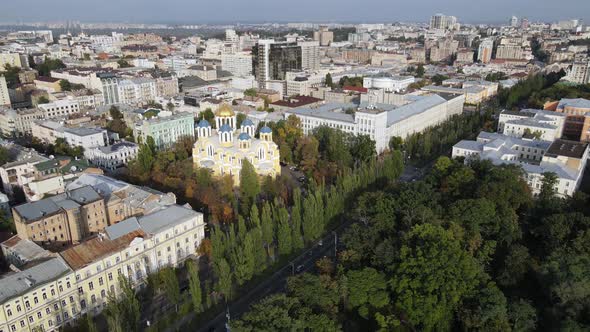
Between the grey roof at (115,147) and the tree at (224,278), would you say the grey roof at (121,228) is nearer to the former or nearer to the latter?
the tree at (224,278)

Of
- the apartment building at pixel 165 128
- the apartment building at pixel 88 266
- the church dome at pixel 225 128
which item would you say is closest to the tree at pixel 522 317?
the apartment building at pixel 88 266

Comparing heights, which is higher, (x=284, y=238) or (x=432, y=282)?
(x=432, y=282)

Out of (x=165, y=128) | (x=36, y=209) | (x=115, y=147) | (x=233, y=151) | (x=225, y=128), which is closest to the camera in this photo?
(x=36, y=209)

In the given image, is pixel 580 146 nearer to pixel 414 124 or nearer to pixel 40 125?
pixel 414 124

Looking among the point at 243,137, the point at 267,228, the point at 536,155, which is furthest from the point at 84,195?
the point at 536,155

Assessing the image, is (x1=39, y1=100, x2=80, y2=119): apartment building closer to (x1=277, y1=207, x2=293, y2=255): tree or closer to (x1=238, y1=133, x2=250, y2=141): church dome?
(x1=238, y1=133, x2=250, y2=141): church dome

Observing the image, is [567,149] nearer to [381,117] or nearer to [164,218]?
[381,117]
